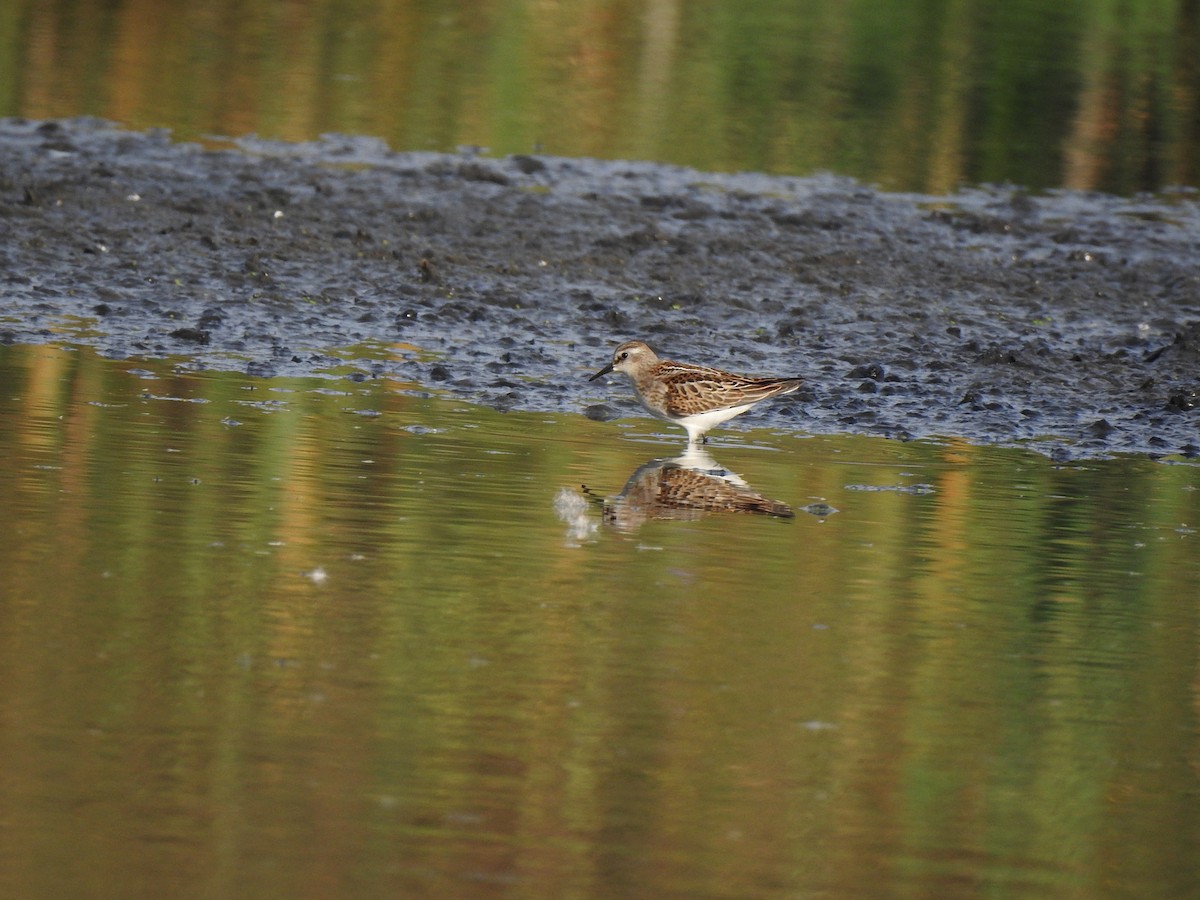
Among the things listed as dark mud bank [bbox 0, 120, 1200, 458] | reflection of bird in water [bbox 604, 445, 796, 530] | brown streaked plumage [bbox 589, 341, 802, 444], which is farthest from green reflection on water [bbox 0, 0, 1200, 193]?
reflection of bird in water [bbox 604, 445, 796, 530]

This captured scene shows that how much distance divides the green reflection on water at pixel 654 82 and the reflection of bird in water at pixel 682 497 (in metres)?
8.80

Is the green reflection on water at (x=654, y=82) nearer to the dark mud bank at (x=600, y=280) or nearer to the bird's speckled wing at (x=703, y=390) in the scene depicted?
the dark mud bank at (x=600, y=280)

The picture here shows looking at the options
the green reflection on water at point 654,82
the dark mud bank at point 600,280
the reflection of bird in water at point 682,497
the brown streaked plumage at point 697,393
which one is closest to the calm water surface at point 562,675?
the reflection of bird in water at point 682,497

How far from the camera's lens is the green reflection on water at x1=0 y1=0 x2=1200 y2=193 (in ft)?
59.6

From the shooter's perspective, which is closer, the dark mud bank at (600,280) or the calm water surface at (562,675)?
the calm water surface at (562,675)

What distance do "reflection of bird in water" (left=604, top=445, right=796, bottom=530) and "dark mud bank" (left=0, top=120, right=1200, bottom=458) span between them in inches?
54.0

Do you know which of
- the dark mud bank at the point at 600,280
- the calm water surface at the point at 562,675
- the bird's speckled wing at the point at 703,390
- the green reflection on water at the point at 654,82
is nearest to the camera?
the calm water surface at the point at 562,675

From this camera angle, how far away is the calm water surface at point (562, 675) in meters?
4.46

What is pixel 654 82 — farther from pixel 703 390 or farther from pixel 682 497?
pixel 682 497

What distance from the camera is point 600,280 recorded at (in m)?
12.8

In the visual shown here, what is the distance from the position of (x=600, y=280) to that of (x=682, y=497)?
16.3 ft

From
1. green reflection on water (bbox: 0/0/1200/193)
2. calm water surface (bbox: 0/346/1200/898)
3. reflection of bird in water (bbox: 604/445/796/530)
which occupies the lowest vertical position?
calm water surface (bbox: 0/346/1200/898)

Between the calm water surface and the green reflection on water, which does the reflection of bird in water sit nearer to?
the calm water surface

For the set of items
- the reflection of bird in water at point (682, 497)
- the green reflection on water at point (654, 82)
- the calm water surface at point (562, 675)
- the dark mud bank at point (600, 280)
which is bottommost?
the calm water surface at point (562, 675)
